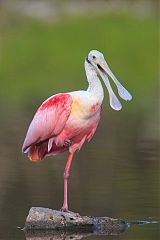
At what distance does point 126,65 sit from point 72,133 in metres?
20.9

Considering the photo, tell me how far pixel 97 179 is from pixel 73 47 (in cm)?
2084

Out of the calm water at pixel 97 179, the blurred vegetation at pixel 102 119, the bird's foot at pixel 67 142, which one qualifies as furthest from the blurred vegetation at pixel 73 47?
the bird's foot at pixel 67 142

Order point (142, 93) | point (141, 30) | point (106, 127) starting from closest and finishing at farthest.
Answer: point (106, 127) < point (142, 93) < point (141, 30)

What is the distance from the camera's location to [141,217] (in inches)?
378

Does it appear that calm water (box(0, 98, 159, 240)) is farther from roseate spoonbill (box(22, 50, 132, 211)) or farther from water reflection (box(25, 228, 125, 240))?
roseate spoonbill (box(22, 50, 132, 211))

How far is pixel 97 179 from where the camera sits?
11.9m

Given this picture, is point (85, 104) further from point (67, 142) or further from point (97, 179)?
point (97, 179)

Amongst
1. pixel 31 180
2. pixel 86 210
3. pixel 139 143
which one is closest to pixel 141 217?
pixel 86 210

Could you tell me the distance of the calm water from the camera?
32.3ft

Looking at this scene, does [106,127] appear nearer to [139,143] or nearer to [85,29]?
[139,143]

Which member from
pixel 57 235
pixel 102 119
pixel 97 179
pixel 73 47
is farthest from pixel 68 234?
pixel 73 47

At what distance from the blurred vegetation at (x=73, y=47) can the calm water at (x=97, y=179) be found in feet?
34.6

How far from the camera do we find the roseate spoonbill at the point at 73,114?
384 inches

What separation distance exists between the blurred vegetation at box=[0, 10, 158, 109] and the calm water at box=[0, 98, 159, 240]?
10.5 m
